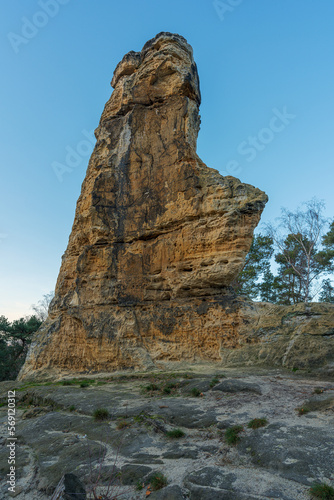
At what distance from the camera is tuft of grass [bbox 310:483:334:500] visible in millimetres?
4266

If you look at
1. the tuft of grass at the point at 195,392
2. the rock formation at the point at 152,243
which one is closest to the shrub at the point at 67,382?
the rock formation at the point at 152,243

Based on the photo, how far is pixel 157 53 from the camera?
63.5ft

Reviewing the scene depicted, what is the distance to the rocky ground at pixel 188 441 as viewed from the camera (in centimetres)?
505

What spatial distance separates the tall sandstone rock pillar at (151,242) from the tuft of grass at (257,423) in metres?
7.35

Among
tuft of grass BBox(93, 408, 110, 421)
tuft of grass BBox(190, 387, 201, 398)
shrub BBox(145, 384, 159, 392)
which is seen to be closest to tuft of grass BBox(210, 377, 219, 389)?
tuft of grass BBox(190, 387, 201, 398)

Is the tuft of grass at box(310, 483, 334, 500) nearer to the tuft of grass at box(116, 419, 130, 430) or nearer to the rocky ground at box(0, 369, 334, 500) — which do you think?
the rocky ground at box(0, 369, 334, 500)

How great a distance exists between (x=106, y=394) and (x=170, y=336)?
16.6 feet

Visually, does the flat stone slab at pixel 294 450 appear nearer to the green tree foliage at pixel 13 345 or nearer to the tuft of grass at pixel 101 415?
the tuft of grass at pixel 101 415

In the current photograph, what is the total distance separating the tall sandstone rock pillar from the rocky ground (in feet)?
14.2

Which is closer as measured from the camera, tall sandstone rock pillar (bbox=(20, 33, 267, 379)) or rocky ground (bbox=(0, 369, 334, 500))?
rocky ground (bbox=(0, 369, 334, 500))

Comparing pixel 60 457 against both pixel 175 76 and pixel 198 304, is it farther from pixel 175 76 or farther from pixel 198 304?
pixel 175 76

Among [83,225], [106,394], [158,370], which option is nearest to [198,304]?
[158,370]

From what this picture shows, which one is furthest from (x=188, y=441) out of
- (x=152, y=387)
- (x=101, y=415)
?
(x=152, y=387)

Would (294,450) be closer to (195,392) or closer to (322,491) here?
(322,491)
